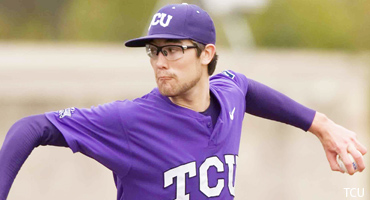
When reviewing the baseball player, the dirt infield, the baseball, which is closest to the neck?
the baseball player

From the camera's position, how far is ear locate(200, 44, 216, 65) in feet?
13.7

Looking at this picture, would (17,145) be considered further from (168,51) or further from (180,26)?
(180,26)

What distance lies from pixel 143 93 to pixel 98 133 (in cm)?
504

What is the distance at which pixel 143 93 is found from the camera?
8.86m

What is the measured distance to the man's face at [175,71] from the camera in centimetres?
394

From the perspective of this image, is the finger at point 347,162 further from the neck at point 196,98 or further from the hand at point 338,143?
the neck at point 196,98

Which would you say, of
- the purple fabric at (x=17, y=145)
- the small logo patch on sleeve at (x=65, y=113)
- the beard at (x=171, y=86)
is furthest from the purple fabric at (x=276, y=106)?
the purple fabric at (x=17, y=145)

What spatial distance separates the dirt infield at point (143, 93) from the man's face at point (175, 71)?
15.2 feet

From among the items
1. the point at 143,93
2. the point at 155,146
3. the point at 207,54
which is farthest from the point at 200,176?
the point at 143,93

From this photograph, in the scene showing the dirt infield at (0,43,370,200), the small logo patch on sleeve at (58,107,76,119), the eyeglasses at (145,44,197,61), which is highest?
the eyeglasses at (145,44,197,61)

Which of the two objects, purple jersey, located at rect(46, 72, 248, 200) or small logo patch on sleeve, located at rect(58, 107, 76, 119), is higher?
small logo patch on sleeve, located at rect(58, 107, 76, 119)

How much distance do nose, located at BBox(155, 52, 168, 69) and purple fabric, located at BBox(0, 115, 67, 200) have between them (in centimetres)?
69

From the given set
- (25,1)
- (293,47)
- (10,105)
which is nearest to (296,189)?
(10,105)

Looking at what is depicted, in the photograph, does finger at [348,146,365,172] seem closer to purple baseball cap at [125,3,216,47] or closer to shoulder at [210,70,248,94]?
shoulder at [210,70,248,94]
